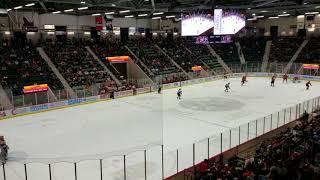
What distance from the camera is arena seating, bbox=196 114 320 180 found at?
7.67 metres

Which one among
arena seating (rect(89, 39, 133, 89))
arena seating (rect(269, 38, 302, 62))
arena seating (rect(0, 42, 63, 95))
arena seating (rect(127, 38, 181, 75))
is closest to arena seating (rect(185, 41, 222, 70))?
arena seating (rect(127, 38, 181, 75))

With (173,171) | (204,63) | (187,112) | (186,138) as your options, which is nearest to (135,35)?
(204,63)

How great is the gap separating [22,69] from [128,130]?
15.7 m

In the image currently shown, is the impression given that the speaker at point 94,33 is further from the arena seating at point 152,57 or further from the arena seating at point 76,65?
the arena seating at point 76,65

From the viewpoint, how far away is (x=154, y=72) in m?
37.5

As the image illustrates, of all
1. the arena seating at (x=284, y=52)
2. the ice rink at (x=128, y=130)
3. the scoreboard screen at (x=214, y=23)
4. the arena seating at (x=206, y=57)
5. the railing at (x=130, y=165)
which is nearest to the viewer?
the railing at (x=130, y=165)

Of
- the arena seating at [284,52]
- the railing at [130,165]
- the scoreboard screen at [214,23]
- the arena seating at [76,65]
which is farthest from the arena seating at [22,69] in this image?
the arena seating at [284,52]

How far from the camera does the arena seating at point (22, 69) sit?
26406mm

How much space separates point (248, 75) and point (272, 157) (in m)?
36.3

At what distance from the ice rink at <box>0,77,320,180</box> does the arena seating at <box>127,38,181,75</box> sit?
8395 mm

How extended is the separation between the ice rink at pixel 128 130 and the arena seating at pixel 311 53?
1426 centimetres

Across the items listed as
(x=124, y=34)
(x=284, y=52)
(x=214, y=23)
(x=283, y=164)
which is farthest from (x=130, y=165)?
(x=284, y=52)

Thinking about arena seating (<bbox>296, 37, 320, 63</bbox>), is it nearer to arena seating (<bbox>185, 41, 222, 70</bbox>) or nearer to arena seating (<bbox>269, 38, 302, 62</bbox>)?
arena seating (<bbox>269, 38, 302, 62</bbox>)

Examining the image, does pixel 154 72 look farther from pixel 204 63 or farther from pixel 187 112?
pixel 187 112
